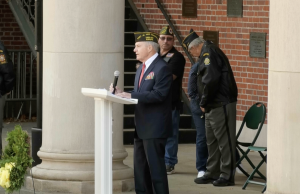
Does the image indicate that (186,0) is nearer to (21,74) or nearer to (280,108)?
(21,74)

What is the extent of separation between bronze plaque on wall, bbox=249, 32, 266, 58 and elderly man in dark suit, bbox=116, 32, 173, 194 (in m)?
4.22

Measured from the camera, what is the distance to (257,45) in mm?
12242

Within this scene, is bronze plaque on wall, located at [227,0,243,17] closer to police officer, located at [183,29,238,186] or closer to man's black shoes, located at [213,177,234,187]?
police officer, located at [183,29,238,186]

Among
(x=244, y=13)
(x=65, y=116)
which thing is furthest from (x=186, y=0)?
(x=65, y=116)

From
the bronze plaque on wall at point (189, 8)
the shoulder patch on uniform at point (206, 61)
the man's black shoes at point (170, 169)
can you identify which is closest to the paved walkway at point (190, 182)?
the man's black shoes at point (170, 169)

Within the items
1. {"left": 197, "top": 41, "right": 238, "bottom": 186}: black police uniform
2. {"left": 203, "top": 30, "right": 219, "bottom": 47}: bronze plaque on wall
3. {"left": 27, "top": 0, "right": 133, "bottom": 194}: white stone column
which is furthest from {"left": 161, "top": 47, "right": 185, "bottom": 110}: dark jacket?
{"left": 203, "top": 30, "right": 219, "bottom": 47}: bronze plaque on wall

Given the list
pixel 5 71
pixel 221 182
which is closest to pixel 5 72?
pixel 5 71

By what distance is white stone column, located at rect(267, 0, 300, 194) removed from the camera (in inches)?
271

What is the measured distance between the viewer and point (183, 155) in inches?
475

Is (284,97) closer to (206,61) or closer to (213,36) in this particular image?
(206,61)

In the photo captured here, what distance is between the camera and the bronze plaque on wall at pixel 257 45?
12.1 m

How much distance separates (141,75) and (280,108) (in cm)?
171

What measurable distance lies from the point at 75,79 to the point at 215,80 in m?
1.68

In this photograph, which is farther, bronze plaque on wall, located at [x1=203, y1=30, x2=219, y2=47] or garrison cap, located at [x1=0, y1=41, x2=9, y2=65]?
bronze plaque on wall, located at [x1=203, y1=30, x2=219, y2=47]
